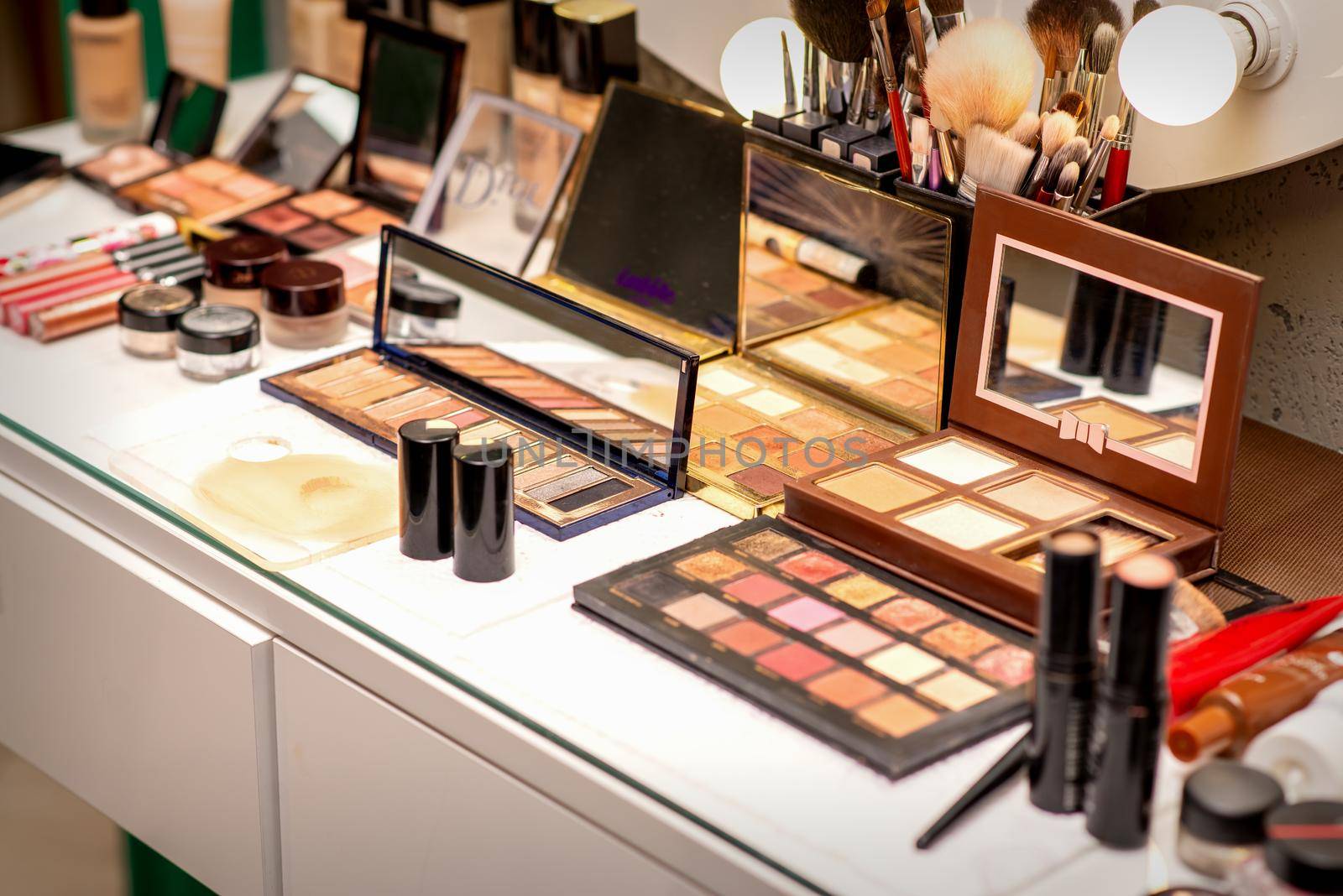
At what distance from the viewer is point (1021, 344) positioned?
3.96ft

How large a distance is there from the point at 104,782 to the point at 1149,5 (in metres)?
1.05

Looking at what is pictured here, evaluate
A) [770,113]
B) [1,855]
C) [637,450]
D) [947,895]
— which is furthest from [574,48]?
[1,855]

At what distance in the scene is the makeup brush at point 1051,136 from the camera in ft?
3.75

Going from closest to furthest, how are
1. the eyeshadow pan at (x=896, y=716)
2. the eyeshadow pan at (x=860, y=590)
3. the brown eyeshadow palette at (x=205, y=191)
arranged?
the eyeshadow pan at (x=896, y=716) < the eyeshadow pan at (x=860, y=590) < the brown eyeshadow palette at (x=205, y=191)

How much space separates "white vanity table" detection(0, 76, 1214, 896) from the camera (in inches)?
35.6

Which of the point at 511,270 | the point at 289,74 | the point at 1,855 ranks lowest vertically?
the point at 1,855

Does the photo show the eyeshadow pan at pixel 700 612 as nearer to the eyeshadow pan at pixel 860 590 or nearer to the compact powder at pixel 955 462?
the eyeshadow pan at pixel 860 590

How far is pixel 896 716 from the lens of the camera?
0.96 m

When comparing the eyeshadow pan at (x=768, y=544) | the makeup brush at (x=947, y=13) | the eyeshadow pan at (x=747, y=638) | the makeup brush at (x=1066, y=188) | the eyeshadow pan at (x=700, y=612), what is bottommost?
the eyeshadow pan at (x=747, y=638)

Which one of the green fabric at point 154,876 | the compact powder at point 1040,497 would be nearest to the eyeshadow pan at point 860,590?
the compact powder at point 1040,497

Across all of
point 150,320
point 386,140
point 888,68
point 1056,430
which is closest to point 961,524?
point 1056,430

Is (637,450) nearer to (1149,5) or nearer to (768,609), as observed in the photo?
(768,609)

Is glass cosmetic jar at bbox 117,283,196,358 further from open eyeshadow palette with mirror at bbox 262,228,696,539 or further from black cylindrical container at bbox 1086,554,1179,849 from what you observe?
black cylindrical container at bbox 1086,554,1179,849

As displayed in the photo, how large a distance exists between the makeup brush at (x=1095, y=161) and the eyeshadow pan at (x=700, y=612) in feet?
1.29
